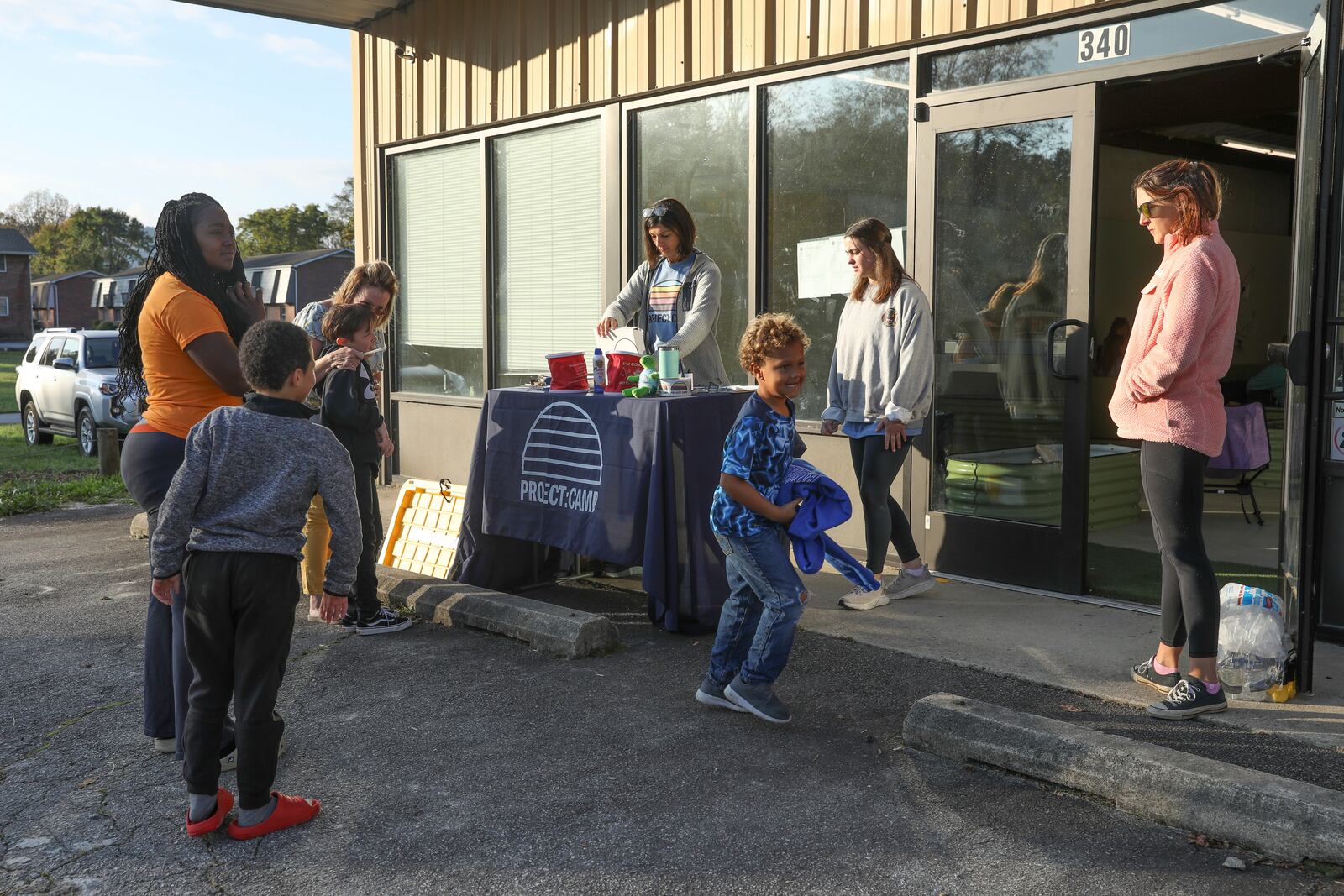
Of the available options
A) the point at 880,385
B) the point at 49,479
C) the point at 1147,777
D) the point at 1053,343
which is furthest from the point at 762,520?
the point at 49,479

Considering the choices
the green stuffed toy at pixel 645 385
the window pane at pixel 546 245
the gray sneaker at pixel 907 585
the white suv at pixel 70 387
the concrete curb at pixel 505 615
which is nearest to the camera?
the concrete curb at pixel 505 615

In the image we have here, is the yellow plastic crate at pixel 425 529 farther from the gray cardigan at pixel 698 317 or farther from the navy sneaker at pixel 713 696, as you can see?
the navy sneaker at pixel 713 696

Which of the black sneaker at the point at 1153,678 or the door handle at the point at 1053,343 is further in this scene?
the door handle at the point at 1053,343

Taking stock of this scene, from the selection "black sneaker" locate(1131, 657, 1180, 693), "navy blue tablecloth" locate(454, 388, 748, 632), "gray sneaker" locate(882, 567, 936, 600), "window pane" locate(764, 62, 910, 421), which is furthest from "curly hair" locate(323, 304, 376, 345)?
"black sneaker" locate(1131, 657, 1180, 693)

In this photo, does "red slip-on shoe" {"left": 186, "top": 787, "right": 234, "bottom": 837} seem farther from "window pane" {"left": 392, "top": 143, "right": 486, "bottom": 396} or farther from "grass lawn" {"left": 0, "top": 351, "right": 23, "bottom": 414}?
"grass lawn" {"left": 0, "top": 351, "right": 23, "bottom": 414}

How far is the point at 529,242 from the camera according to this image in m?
10.1

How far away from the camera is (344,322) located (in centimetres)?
564

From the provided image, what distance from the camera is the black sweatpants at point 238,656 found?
350 cm

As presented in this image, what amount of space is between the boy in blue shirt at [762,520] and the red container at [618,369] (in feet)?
5.53

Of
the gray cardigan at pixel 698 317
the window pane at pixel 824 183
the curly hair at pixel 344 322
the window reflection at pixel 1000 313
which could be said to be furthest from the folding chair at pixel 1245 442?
the curly hair at pixel 344 322

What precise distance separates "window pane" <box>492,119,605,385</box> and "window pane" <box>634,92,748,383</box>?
2.20 feet

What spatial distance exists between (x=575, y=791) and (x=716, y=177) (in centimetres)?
551

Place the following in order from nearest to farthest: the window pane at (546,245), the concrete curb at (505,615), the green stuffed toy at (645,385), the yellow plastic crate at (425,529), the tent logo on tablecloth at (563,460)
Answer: the concrete curb at (505,615)
the green stuffed toy at (645,385)
the tent logo on tablecloth at (563,460)
the yellow plastic crate at (425,529)
the window pane at (546,245)

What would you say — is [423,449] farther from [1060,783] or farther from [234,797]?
[1060,783]
